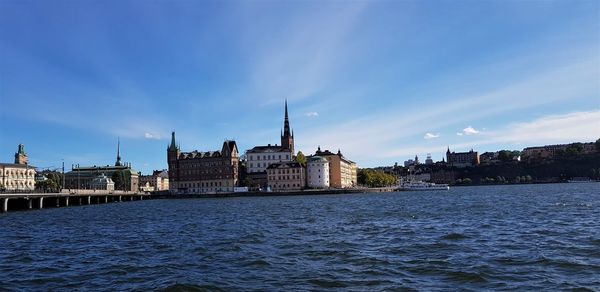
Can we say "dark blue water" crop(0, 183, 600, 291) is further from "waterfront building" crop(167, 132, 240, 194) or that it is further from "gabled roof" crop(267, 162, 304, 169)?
"waterfront building" crop(167, 132, 240, 194)

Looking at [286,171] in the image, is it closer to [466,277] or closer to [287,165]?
[287,165]

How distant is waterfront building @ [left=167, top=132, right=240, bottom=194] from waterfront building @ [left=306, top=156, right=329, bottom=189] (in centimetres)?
2586

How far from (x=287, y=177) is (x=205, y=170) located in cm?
2987

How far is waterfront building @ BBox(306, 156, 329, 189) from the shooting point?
164m

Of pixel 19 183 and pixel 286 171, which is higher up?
pixel 286 171

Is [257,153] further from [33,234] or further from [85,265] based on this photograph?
[85,265]

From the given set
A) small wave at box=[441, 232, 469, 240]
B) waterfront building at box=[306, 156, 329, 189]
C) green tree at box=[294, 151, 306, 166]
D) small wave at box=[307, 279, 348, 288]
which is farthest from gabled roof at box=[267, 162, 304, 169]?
small wave at box=[307, 279, 348, 288]

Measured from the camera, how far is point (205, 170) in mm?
170375

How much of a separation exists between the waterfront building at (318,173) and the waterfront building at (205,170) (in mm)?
25864

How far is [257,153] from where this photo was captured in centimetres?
18475

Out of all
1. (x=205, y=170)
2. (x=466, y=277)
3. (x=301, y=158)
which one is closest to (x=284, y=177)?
(x=301, y=158)

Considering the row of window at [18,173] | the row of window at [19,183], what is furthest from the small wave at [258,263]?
the row of window at [19,183]

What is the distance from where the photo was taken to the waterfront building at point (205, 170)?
6580 inches

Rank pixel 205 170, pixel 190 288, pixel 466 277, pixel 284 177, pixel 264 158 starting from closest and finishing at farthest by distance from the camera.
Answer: pixel 190 288 → pixel 466 277 → pixel 284 177 → pixel 205 170 → pixel 264 158
